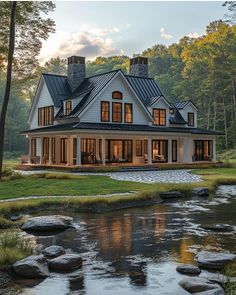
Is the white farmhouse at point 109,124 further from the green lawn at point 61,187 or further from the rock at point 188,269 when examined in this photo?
the rock at point 188,269

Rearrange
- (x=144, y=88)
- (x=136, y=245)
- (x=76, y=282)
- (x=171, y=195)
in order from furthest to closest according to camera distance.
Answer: (x=144, y=88)
(x=171, y=195)
(x=136, y=245)
(x=76, y=282)

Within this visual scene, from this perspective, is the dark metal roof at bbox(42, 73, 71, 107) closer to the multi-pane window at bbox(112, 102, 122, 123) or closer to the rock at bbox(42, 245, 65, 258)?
the multi-pane window at bbox(112, 102, 122, 123)

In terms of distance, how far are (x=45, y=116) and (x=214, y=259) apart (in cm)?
3208

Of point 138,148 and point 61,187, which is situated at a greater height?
point 138,148

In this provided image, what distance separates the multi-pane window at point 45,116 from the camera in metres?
38.2

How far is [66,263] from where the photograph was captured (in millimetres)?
8984

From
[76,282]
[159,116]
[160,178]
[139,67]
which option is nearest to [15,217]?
[76,282]

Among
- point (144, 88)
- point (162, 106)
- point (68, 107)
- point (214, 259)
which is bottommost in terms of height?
point (214, 259)

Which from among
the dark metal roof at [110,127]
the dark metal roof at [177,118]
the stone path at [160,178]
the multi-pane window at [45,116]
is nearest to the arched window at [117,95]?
the dark metal roof at [110,127]

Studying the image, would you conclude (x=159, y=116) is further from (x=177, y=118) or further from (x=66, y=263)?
(x=66, y=263)

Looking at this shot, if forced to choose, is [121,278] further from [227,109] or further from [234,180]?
[227,109]

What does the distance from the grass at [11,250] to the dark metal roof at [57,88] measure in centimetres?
2814

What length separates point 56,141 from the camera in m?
36.9

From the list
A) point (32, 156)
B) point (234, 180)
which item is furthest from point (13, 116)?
point (234, 180)
